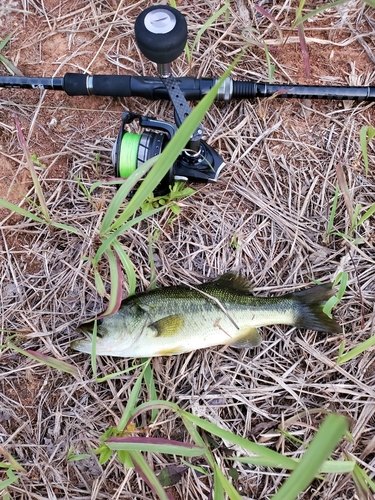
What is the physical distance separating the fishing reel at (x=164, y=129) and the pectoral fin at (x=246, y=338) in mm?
1001

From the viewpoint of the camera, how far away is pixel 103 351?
256 centimetres

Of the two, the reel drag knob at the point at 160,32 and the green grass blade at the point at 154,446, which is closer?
the green grass blade at the point at 154,446

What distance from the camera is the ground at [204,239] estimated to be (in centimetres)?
272

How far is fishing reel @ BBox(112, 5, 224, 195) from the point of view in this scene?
2260 mm

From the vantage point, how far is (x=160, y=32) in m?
2.24

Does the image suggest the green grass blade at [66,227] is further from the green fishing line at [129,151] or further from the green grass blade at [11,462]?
the green grass blade at [11,462]

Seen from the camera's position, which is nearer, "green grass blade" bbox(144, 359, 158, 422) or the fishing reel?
the fishing reel

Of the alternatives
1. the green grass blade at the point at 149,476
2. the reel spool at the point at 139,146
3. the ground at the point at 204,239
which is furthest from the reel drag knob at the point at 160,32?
the green grass blade at the point at 149,476

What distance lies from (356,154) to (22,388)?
9.25 feet

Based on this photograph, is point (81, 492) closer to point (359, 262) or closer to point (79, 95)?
point (359, 262)

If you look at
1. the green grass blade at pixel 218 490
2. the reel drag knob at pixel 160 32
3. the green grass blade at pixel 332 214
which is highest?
the reel drag knob at pixel 160 32

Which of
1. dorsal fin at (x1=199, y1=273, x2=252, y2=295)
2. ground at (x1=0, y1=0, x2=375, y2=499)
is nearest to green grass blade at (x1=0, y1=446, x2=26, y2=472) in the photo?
ground at (x1=0, y1=0, x2=375, y2=499)

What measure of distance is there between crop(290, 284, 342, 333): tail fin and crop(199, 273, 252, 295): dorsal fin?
30 centimetres

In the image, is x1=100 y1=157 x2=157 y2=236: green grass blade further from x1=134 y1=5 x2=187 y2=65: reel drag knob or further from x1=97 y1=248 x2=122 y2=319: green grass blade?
x1=134 y1=5 x2=187 y2=65: reel drag knob
